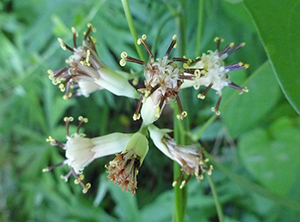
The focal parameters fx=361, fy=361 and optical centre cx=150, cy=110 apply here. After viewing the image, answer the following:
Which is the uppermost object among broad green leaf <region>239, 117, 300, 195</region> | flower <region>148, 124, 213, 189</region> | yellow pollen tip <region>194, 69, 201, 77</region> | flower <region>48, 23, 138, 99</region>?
flower <region>48, 23, 138, 99</region>

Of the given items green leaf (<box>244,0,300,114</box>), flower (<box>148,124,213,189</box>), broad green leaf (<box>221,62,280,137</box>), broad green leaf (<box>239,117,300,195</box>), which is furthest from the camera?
broad green leaf (<box>239,117,300,195</box>)

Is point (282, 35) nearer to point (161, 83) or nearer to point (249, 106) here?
point (161, 83)

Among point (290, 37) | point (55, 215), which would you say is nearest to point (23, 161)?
point (55, 215)

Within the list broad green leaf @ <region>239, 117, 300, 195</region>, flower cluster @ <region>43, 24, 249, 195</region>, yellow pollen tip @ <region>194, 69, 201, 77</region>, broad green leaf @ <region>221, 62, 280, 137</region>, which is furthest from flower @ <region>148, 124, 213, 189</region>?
broad green leaf @ <region>239, 117, 300, 195</region>

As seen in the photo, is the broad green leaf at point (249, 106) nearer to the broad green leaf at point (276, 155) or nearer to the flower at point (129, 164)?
the broad green leaf at point (276, 155)

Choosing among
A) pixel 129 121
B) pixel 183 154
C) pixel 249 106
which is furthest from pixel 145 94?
pixel 129 121

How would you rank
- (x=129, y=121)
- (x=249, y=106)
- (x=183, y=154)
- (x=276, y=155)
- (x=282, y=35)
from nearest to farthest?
(x=282, y=35) → (x=183, y=154) → (x=249, y=106) → (x=276, y=155) → (x=129, y=121)

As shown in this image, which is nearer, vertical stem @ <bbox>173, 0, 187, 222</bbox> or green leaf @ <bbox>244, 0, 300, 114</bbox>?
green leaf @ <bbox>244, 0, 300, 114</bbox>

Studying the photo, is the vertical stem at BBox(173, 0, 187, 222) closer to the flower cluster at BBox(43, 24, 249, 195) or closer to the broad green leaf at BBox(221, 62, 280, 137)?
the flower cluster at BBox(43, 24, 249, 195)
